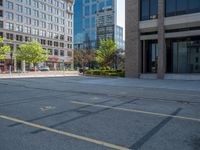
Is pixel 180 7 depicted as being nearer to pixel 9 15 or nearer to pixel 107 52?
pixel 107 52

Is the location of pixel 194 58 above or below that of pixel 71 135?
above

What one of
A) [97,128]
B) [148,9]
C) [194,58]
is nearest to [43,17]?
[148,9]

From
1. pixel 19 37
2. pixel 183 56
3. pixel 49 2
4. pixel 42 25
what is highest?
pixel 49 2

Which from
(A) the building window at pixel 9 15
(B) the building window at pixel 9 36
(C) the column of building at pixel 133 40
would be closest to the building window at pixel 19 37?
(B) the building window at pixel 9 36

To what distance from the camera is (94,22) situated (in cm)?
9969

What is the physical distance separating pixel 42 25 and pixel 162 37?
63.6 m

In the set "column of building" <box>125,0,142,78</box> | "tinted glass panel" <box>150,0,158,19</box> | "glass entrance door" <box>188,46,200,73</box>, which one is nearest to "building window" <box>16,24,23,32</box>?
"column of building" <box>125,0,142,78</box>

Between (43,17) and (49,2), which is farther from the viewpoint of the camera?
(49,2)

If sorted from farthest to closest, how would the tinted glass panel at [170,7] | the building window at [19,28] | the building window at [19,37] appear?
the building window at [19,28], the building window at [19,37], the tinted glass panel at [170,7]

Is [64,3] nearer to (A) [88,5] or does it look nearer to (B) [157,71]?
(A) [88,5]

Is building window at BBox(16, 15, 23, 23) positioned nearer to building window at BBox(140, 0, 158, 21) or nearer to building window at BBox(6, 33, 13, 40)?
building window at BBox(6, 33, 13, 40)

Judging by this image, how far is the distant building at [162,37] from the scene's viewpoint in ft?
83.7

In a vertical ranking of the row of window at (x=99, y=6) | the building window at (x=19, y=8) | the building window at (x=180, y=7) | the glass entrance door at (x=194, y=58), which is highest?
the row of window at (x=99, y=6)

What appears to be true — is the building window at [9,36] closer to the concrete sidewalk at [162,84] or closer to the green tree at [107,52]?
the green tree at [107,52]
